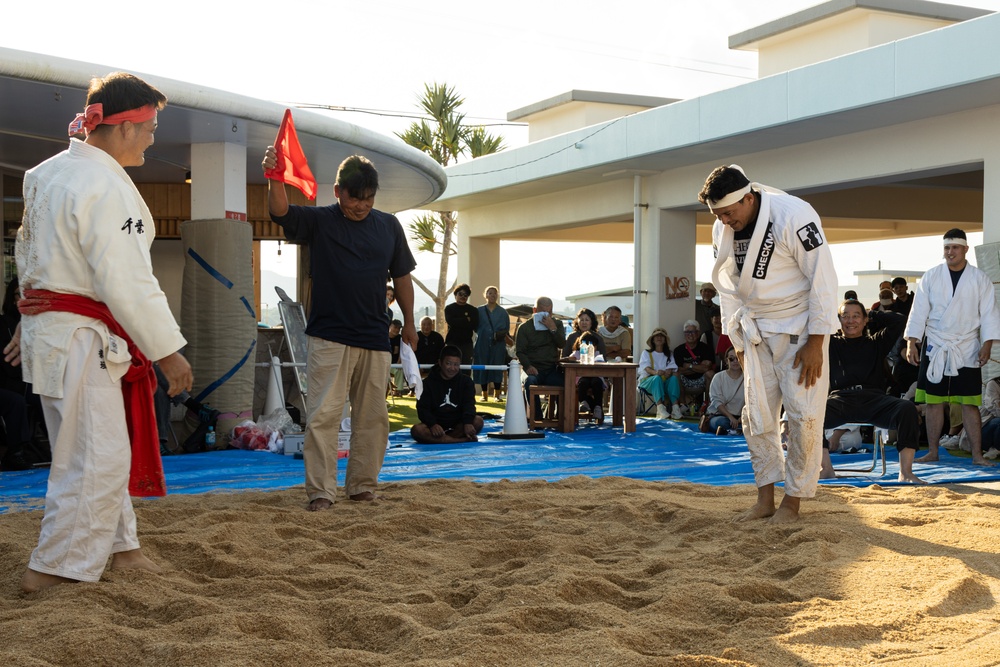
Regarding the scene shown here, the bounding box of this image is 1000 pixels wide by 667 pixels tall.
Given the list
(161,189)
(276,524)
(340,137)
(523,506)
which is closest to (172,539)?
(276,524)

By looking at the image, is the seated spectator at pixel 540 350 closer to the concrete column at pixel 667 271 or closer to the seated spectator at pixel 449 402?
the seated spectator at pixel 449 402

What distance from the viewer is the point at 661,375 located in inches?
502

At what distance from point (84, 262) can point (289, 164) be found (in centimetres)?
201

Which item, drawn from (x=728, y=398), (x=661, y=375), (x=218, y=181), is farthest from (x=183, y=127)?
(x=661, y=375)

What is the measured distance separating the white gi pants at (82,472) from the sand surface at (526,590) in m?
0.11

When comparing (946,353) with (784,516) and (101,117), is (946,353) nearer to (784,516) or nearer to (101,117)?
(784,516)

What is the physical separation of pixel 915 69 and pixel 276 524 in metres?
7.38

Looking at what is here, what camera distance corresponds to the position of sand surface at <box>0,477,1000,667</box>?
8.89ft

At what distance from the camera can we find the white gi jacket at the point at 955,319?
7.82 meters

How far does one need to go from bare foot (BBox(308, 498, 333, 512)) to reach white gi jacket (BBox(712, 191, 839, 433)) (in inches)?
86.2

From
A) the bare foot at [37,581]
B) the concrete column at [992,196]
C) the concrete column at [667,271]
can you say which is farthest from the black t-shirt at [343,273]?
the concrete column at [667,271]

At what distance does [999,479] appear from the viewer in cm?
681

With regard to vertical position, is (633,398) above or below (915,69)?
below

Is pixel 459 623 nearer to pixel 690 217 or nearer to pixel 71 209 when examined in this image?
pixel 71 209
